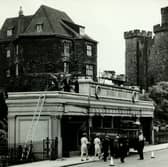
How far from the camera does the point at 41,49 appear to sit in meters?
64.9

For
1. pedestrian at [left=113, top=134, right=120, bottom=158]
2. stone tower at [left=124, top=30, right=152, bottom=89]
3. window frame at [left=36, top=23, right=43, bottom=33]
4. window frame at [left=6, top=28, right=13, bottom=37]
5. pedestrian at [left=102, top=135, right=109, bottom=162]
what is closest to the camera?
pedestrian at [left=102, top=135, right=109, bottom=162]

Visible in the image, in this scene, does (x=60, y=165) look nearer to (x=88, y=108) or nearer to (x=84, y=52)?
(x=88, y=108)

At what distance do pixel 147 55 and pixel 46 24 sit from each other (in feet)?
133

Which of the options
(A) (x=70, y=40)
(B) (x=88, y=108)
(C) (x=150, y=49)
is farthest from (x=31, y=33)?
(C) (x=150, y=49)

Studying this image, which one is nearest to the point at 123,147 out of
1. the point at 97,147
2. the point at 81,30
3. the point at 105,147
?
the point at 105,147

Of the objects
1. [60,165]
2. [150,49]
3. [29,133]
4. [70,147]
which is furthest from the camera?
[150,49]

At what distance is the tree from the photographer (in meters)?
72.0

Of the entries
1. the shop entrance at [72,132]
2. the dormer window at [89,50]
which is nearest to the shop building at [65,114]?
the shop entrance at [72,132]

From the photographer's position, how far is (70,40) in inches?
2660

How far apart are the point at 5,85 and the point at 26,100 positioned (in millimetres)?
39070

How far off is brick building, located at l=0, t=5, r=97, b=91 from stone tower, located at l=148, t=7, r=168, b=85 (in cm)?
2744

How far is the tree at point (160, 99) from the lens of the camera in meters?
72.0

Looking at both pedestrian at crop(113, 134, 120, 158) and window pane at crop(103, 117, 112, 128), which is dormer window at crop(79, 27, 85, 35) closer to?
window pane at crop(103, 117, 112, 128)

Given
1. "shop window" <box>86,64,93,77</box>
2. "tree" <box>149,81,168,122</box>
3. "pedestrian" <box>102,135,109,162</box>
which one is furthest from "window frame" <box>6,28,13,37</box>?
"pedestrian" <box>102,135,109,162</box>
